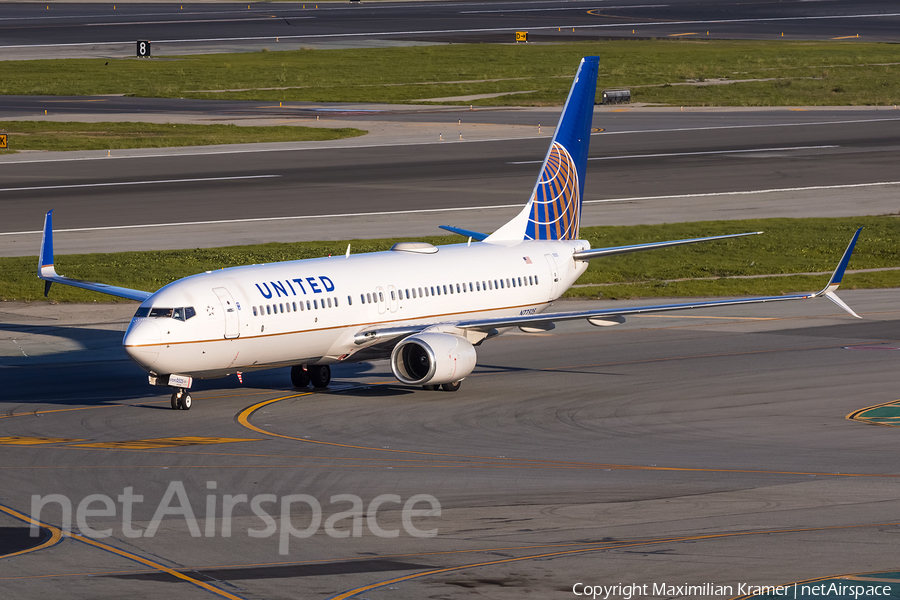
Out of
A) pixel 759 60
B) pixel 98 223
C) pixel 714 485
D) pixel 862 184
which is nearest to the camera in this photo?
pixel 714 485

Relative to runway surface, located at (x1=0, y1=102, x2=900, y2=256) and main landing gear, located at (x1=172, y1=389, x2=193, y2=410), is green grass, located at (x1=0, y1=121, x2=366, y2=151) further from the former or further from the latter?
main landing gear, located at (x1=172, y1=389, x2=193, y2=410)

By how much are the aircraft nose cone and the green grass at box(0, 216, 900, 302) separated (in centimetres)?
1856

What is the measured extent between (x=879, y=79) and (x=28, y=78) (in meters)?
85.4

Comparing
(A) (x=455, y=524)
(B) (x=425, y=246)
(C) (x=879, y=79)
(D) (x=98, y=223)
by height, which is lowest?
(A) (x=455, y=524)

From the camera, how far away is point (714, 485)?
96.6ft

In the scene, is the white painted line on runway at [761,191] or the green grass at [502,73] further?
the green grass at [502,73]

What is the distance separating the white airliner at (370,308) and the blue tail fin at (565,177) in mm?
113

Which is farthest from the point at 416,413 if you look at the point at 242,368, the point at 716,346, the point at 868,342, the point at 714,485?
the point at 868,342

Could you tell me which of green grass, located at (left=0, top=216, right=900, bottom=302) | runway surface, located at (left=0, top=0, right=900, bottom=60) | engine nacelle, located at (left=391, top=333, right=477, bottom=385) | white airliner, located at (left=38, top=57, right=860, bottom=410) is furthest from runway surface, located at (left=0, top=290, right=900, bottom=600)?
runway surface, located at (left=0, top=0, right=900, bottom=60)

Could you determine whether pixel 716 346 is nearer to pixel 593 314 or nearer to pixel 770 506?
pixel 593 314

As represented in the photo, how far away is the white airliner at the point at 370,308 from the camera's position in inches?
1444

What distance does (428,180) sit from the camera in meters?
84.0

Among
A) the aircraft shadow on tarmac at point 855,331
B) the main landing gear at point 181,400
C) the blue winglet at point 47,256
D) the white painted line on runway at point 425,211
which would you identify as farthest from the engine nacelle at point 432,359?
the white painted line on runway at point 425,211

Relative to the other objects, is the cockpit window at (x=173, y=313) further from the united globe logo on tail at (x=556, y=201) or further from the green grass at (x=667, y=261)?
the green grass at (x=667, y=261)
